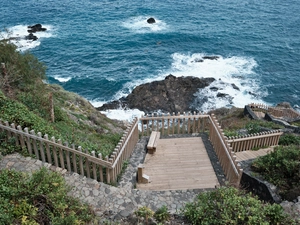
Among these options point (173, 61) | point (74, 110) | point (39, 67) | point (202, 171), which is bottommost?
point (173, 61)

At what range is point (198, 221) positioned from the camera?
812 centimetres

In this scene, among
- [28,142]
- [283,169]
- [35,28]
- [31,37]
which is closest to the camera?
[28,142]

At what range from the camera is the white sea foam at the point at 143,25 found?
52.1 meters

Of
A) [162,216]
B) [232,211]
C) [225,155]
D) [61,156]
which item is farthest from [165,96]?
[232,211]

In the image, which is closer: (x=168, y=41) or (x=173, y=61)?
(x=173, y=61)

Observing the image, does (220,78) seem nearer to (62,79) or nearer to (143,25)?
(62,79)

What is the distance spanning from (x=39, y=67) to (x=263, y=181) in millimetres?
15242

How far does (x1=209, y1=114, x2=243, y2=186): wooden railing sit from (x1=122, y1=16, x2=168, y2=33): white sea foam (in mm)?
40459

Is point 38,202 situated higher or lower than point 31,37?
higher

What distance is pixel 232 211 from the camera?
7.56m

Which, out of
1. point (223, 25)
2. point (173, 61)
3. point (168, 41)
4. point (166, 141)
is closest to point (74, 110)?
point (166, 141)

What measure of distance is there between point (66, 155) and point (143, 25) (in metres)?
47.1

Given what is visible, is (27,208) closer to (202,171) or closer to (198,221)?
(198,221)

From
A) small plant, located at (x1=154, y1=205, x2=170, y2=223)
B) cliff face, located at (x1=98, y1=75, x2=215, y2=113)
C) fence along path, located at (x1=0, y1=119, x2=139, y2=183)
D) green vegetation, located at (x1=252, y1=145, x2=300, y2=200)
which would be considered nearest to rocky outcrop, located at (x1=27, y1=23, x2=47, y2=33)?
cliff face, located at (x1=98, y1=75, x2=215, y2=113)
